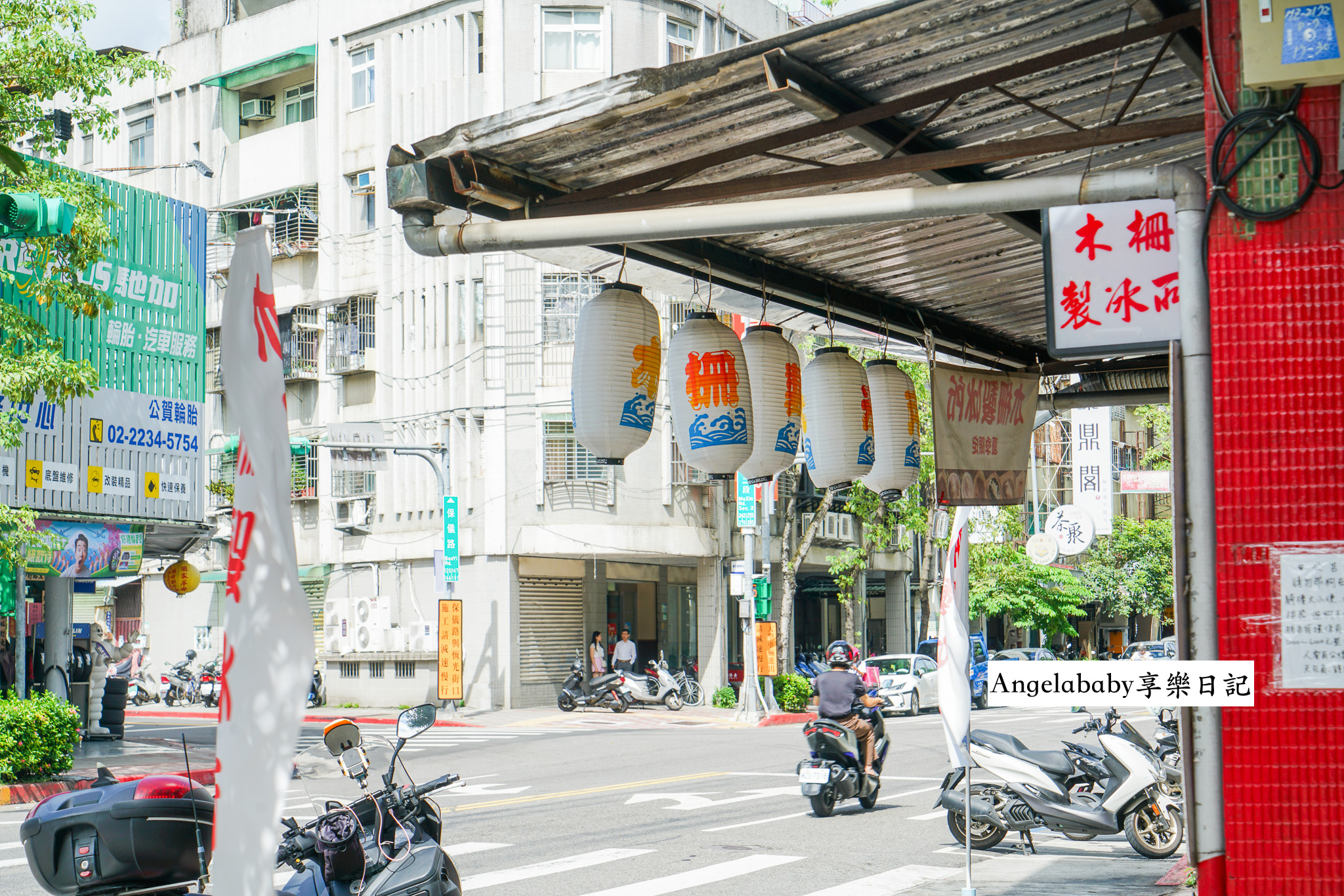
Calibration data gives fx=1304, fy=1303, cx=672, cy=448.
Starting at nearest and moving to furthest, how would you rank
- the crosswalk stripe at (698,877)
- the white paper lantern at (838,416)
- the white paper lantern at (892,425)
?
the white paper lantern at (838,416)
the white paper lantern at (892,425)
the crosswalk stripe at (698,877)

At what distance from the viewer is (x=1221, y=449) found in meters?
3.80

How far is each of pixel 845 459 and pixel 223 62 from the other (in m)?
32.2

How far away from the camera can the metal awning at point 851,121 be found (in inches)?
171

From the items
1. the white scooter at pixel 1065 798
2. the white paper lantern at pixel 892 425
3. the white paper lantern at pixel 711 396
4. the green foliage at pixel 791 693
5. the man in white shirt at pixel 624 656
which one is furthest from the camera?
the man in white shirt at pixel 624 656

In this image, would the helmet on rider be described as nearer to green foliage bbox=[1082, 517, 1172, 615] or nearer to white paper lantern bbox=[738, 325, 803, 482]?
white paper lantern bbox=[738, 325, 803, 482]

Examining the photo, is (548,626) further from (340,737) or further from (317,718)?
(340,737)

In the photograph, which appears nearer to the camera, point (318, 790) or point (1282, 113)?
point (1282, 113)

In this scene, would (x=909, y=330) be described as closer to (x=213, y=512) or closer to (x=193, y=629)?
A: (x=213, y=512)

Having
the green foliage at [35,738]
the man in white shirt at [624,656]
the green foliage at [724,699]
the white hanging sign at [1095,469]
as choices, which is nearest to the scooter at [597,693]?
the man in white shirt at [624,656]

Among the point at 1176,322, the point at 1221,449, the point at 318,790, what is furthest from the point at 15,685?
the point at 1221,449

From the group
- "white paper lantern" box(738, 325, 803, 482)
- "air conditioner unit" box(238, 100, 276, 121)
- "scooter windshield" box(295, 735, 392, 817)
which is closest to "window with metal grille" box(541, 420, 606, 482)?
"air conditioner unit" box(238, 100, 276, 121)

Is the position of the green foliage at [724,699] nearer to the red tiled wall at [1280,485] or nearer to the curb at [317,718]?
the curb at [317,718]

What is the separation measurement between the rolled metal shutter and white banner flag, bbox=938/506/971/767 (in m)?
21.6

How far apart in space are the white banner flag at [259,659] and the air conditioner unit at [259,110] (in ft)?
114
